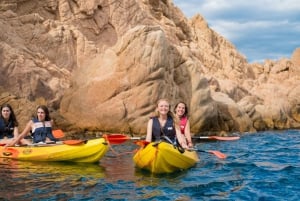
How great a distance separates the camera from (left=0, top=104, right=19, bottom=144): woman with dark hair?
12.8 m

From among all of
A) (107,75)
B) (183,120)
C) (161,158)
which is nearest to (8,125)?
(183,120)

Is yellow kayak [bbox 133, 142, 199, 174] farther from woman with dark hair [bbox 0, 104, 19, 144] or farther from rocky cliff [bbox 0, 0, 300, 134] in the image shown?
rocky cliff [bbox 0, 0, 300, 134]

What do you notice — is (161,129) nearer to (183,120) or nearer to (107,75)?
(183,120)

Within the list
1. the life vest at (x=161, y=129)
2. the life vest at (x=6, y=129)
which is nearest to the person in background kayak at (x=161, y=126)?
the life vest at (x=161, y=129)

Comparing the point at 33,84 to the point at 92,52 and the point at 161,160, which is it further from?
the point at 161,160

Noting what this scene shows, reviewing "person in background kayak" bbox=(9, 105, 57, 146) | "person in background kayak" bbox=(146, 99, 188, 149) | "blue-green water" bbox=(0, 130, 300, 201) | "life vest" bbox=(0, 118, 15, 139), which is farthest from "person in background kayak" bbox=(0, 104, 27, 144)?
"person in background kayak" bbox=(146, 99, 188, 149)

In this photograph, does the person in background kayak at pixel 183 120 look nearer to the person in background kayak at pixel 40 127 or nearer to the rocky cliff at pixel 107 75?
the person in background kayak at pixel 40 127

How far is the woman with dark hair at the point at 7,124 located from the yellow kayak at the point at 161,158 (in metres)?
4.43

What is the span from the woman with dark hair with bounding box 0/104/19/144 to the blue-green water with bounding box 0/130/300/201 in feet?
4.02

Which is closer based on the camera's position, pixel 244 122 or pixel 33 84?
pixel 33 84

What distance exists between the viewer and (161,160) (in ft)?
30.8

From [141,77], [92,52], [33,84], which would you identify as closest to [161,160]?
[141,77]

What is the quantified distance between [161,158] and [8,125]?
18.3 feet

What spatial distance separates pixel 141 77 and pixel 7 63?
6657 millimetres
